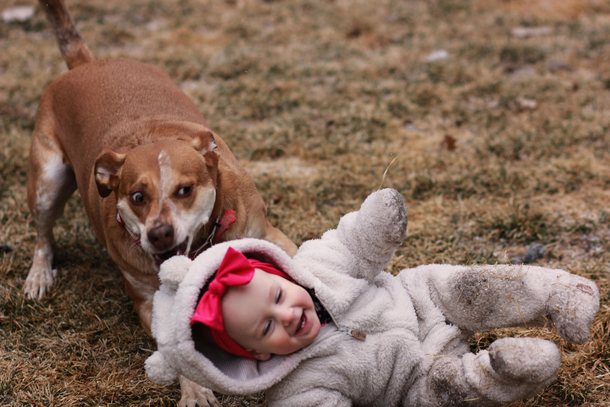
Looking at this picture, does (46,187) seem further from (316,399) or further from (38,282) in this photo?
(316,399)

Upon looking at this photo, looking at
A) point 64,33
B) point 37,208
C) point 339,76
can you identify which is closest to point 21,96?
point 64,33

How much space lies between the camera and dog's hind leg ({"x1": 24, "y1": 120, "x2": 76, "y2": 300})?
3.37 meters

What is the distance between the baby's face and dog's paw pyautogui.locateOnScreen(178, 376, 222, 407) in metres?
0.60

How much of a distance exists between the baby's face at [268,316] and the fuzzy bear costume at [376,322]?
0.10 meters

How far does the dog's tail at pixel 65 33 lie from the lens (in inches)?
143

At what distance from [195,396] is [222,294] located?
78 cm

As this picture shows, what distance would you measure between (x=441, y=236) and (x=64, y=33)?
9.32 feet

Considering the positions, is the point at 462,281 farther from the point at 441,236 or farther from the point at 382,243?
the point at 441,236

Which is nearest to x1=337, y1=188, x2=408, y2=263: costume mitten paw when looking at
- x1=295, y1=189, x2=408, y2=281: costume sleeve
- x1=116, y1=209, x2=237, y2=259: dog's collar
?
x1=295, y1=189, x2=408, y2=281: costume sleeve

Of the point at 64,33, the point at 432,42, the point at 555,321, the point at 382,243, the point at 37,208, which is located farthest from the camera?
the point at 432,42

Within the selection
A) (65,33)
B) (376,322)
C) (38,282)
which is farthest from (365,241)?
(65,33)

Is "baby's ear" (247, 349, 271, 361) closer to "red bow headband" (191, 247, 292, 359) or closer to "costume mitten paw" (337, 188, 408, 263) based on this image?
"red bow headband" (191, 247, 292, 359)

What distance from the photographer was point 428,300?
2.05 meters

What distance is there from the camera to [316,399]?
1826mm
